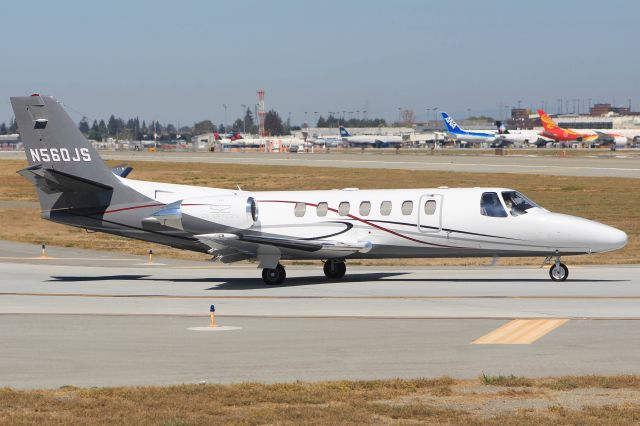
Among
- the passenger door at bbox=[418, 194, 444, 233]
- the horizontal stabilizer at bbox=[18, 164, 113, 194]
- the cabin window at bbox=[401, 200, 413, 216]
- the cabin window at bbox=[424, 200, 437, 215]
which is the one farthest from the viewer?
the horizontal stabilizer at bbox=[18, 164, 113, 194]

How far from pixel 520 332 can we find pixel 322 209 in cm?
1134

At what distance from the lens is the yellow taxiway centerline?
19.6 m

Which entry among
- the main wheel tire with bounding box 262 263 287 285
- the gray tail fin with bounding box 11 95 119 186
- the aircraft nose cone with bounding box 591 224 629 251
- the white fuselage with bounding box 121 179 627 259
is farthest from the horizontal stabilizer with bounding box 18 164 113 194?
the aircraft nose cone with bounding box 591 224 629 251

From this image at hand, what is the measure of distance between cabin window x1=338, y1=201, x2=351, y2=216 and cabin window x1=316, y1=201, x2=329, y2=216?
1.33 ft

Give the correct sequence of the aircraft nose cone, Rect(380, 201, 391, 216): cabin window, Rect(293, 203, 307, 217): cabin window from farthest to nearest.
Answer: Rect(293, 203, 307, 217): cabin window < Rect(380, 201, 391, 216): cabin window < the aircraft nose cone

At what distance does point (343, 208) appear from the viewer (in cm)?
3081

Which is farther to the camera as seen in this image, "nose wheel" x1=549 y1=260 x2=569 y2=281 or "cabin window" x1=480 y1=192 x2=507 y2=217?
"cabin window" x1=480 y1=192 x2=507 y2=217

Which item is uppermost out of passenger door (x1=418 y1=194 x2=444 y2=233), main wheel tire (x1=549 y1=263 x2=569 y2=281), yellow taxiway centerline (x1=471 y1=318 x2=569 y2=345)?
passenger door (x1=418 y1=194 x2=444 y2=233)

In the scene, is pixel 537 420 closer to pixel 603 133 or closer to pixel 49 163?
pixel 49 163

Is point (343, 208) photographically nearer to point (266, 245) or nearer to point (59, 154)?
point (266, 245)

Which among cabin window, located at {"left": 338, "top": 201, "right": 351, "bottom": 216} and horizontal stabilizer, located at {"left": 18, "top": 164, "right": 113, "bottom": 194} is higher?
horizontal stabilizer, located at {"left": 18, "top": 164, "right": 113, "bottom": 194}

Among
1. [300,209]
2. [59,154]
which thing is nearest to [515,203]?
[300,209]

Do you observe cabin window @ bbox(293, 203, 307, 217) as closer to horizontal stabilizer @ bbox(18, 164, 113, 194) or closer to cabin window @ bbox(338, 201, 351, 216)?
cabin window @ bbox(338, 201, 351, 216)

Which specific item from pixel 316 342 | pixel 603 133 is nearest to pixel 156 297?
pixel 316 342
